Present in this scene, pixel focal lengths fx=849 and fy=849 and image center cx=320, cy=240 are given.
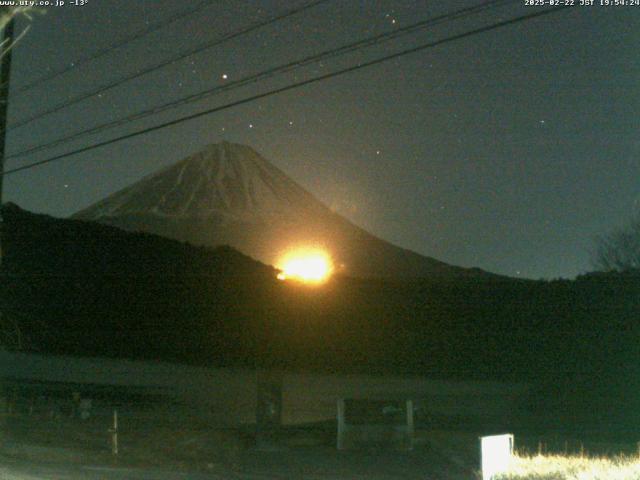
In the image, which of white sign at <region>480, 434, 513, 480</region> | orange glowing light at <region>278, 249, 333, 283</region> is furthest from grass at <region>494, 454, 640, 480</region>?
orange glowing light at <region>278, 249, 333, 283</region>

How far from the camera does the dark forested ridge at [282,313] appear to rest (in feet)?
78.8

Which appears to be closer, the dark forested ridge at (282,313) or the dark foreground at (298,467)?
the dark foreground at (298,467)

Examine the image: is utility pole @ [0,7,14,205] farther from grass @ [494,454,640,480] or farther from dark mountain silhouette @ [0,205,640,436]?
grass @ [494,454,640,480]

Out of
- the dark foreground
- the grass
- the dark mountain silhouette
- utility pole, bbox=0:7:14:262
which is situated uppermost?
utility pole, bbox=0:7:14:262

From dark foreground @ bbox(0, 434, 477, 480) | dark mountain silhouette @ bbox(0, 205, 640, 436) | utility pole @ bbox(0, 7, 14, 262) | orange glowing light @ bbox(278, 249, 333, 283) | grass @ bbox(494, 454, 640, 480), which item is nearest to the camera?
grass @ bbox(494, 454, 640, 480)

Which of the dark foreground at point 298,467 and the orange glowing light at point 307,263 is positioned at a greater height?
the orange glowing light at point 307,263

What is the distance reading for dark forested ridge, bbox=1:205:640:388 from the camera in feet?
78.8

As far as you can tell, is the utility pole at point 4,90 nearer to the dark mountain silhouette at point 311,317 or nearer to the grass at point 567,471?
the dark mountain silhouette at point 311,317

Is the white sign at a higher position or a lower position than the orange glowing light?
lower

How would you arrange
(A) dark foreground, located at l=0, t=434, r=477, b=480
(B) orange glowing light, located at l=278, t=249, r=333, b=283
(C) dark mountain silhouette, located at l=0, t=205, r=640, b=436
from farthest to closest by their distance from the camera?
(B) orange glowing light, located at l=278, t=249, r=333, b=283, (C) dark mountain silhouette, located at l=0, t=205, r=640, b=436, (A) dark foreground, located at l=0, t=434, r=477, b=480

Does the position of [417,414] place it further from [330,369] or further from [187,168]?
[187,168]

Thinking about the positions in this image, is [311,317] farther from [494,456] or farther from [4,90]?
[494,456]

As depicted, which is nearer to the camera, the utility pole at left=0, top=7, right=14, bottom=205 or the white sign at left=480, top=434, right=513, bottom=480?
the white sign at left=480, top=434, right=513, bottom=480

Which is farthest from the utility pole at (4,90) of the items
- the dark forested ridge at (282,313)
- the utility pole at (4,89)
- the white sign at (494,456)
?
the dark forested ridge at (282,313)
